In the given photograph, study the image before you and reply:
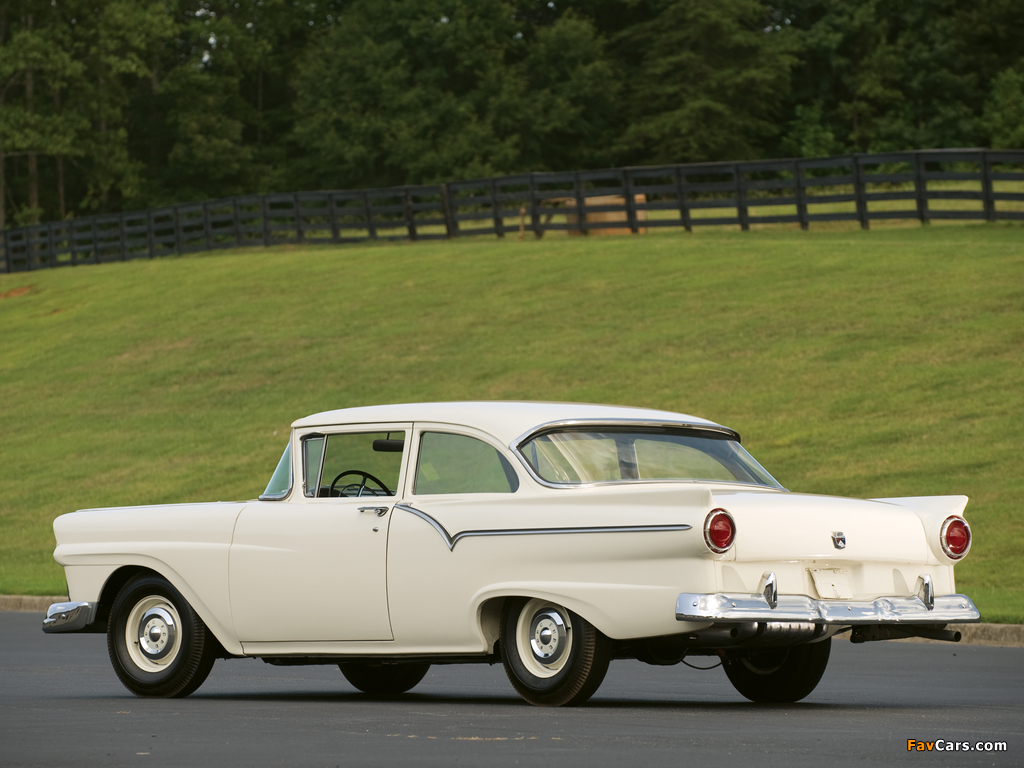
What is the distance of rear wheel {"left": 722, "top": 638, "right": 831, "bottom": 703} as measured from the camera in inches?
360

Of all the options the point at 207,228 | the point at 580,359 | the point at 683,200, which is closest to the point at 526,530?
the point at 580,359

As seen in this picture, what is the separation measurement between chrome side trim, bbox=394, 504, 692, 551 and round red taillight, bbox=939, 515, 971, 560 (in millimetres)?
1711

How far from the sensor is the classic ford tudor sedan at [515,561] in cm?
796

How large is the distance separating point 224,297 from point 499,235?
7749 mm

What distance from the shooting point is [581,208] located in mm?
39562

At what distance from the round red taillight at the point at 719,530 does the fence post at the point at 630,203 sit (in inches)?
1225

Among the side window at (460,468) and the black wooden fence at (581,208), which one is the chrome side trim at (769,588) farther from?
the black wooden fence at (581,208)

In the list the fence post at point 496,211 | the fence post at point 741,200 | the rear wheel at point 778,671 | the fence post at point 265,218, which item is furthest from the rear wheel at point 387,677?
the fence post at point 265,218

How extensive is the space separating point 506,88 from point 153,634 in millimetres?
64340

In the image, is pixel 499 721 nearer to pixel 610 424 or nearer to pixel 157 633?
pixel 610 424

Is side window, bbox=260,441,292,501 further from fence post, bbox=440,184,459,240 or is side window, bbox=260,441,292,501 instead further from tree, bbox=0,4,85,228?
tree, bbox=0,4,85,228

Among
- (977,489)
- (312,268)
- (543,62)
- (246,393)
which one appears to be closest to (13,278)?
(312,268)

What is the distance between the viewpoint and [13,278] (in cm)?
4934

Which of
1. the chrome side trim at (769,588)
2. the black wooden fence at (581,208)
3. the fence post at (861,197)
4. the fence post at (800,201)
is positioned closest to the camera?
the chrome side trim at (769,588)
